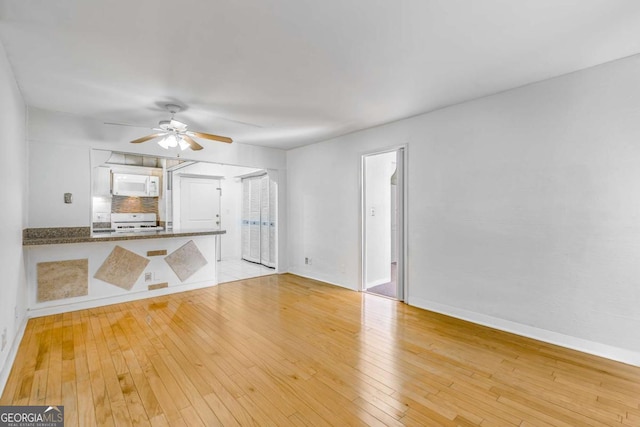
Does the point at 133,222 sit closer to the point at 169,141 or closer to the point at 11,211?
the point at 169,141

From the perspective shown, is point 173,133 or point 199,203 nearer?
point 173,133

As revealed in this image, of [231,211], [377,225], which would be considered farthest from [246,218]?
[377,225]

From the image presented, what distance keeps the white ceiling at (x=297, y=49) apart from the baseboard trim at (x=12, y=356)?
2.44 metres

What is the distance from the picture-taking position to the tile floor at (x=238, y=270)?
556 cm

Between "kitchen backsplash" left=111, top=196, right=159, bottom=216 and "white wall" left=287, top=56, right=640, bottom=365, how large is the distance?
5338 millimetres

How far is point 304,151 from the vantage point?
5.57 m

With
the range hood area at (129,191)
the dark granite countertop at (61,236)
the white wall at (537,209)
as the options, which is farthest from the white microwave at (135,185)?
the white wall at (537,209)

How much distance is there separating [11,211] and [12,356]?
1.24 m

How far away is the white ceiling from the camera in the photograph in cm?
181

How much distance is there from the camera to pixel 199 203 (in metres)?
6.81

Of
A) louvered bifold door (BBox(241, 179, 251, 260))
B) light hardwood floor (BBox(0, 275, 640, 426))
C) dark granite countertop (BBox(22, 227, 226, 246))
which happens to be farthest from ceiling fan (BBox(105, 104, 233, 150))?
louvered bifold door (BBox(241, 179, 251, 260))

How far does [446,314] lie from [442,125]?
2.31 m

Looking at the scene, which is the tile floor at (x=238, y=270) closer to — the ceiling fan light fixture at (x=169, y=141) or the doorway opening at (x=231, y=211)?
the doorway opening at (x=231, y=211)

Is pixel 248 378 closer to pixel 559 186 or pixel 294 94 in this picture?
pixel 294 94
